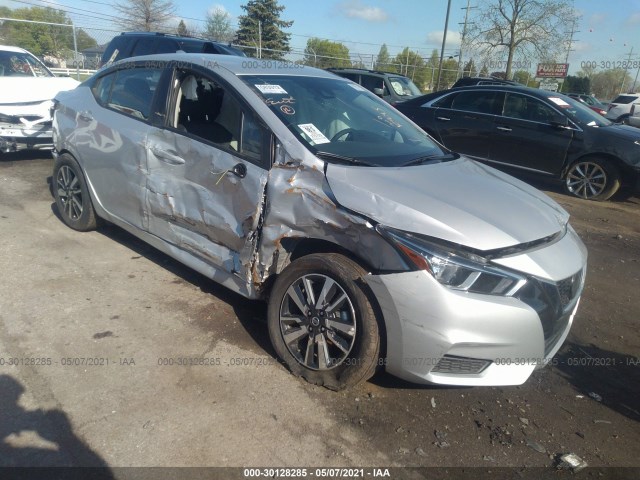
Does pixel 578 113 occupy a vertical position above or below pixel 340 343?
above

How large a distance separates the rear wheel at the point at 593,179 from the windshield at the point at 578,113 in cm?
59

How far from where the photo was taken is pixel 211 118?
352 centimetres

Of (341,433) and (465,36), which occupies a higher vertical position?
(465,36)

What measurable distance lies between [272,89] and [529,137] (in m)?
5.84

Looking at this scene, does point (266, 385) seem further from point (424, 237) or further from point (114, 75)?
point (114, 75)

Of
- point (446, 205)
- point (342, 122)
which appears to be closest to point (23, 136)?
point (342, 122)

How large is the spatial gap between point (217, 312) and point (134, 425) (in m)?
1.24

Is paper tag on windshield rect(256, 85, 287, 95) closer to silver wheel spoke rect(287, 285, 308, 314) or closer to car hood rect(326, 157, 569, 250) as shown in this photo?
car hood rect(326, 157, 569, 250)

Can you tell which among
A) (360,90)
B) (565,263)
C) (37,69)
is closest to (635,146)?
(360,90)

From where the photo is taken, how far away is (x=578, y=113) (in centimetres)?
785

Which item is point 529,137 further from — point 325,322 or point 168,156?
point 325,322

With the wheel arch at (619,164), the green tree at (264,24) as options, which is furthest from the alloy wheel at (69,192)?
the green tree at (264,24)

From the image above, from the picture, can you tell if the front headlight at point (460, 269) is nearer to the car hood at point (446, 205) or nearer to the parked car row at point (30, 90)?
the car hood at point (446, 205)

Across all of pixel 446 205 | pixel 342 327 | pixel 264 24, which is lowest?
pixel 342 327
